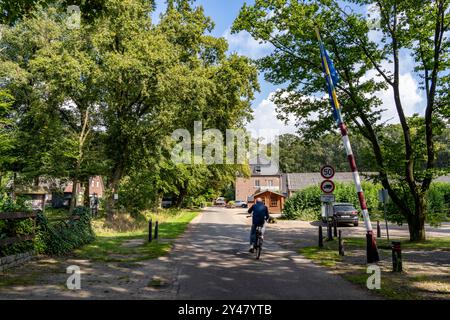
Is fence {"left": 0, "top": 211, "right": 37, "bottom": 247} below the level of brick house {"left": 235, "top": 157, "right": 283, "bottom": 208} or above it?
below

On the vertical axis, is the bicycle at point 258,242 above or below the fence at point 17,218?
below

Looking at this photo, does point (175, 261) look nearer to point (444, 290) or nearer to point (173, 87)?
point (444, 290)

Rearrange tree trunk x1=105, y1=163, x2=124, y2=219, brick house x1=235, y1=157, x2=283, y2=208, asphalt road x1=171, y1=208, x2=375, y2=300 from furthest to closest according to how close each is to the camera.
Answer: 1. brick house x1=235, y1=157, x2=283, y2=208
2. tree trunk x1=105, y1=163, x2=124, y2=219
3. asphalt road x1=171, y1=208, x2=375, y2=300

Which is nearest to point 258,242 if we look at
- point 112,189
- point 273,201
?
point 112,189

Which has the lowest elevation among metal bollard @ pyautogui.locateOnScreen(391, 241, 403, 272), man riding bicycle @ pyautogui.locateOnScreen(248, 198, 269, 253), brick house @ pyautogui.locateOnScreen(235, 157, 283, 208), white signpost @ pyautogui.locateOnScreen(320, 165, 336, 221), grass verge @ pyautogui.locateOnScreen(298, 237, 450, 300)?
grass verge @ pyautogui.locateOnScreen(298, 237, 450, 300)

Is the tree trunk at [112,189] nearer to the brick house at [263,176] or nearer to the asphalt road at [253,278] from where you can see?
the asphalt road at [253,278]


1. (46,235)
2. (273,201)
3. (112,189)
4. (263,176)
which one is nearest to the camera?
(46,235)

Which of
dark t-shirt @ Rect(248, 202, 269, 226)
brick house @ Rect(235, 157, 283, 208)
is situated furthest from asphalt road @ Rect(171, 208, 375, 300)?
brick house @ Rect(235, 157, 283, 208)

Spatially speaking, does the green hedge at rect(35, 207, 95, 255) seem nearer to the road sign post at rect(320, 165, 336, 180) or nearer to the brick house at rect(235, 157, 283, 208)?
the road sign post at rect(320, 165, 336, 180)

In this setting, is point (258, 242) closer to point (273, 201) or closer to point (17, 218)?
point (17, 218)

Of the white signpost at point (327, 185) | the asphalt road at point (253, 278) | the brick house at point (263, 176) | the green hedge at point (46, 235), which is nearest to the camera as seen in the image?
the asphalt road at point (253, 278)

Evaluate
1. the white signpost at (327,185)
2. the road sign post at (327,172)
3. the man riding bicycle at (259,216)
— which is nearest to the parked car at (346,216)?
the white signpost at (327,185)
